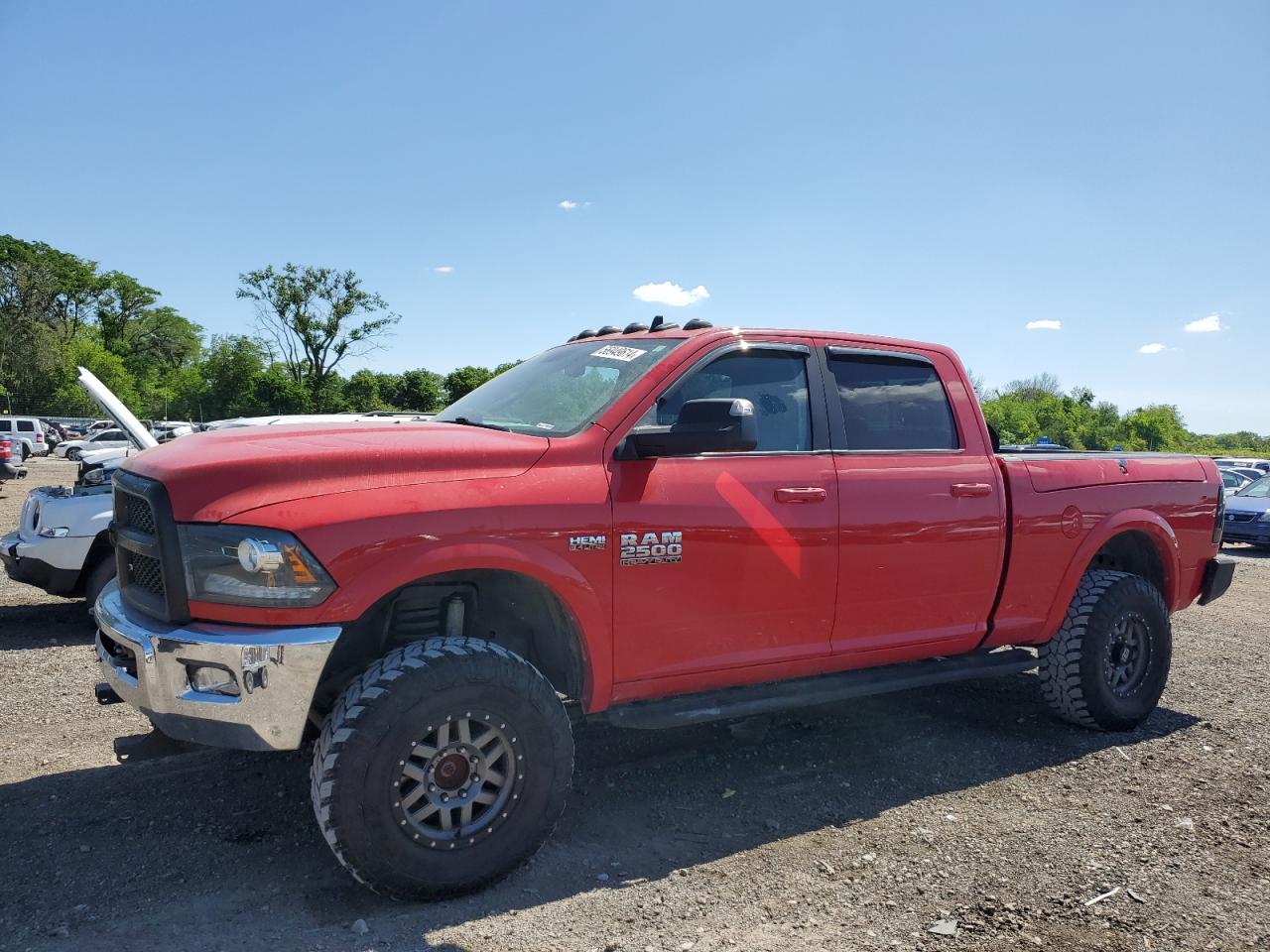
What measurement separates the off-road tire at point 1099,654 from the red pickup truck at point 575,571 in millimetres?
18

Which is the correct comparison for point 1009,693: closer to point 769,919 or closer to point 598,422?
point 769,919

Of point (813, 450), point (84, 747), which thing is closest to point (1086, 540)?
point (813, 450)

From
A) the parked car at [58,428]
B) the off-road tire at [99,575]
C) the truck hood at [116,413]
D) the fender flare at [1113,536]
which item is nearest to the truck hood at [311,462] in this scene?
the truck hood at [116,413]

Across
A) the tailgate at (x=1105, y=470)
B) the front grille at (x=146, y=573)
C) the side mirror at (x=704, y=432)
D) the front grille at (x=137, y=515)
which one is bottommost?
the front grille at (x=146, y=573)

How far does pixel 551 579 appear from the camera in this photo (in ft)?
10.1

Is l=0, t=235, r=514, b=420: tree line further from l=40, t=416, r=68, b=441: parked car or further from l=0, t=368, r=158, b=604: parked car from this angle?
l=0, t=368, r=158, b=604: parked car

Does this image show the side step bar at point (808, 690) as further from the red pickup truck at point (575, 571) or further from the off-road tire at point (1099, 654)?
the off-road tire at point (1099, 654)

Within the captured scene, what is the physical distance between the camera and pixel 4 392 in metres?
56.8

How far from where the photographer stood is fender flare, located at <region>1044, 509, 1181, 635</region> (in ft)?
15.2

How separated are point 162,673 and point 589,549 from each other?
1437 mm

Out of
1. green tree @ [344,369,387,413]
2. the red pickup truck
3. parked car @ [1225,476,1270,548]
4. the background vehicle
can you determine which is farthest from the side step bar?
green tree @ [344,369,387,413]

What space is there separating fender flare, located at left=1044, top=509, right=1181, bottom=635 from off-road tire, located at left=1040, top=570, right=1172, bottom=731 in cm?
11

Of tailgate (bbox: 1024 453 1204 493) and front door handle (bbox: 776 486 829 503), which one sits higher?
tailgate (bbox: 1024 453 1204 493)

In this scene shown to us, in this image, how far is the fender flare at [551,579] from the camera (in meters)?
2.85
